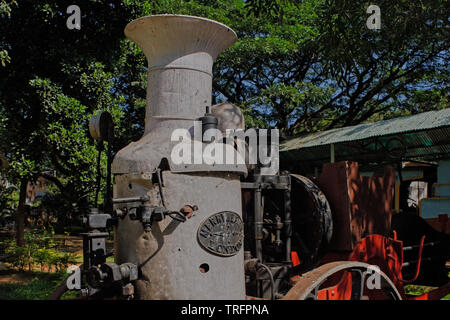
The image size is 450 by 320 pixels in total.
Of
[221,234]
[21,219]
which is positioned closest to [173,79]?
[221,234]

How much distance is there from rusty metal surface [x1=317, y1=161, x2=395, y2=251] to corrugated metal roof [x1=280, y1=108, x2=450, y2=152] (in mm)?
7049

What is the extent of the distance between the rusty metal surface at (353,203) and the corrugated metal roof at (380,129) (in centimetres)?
705

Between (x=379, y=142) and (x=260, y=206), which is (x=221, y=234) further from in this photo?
(x=379, y=142)

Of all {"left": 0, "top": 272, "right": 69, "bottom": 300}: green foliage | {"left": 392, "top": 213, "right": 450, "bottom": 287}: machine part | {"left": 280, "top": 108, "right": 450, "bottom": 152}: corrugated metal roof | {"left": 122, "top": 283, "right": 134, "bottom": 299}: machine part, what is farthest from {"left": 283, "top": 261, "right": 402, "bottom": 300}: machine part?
{"left": 280, "top": 108, "right": 450, "bottom": 152}: corrugated metal roof

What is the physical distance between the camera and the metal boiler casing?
10.4ft

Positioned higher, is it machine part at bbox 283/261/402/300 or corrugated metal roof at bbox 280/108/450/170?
corrugated metal roof at bbox 280/108/450/170

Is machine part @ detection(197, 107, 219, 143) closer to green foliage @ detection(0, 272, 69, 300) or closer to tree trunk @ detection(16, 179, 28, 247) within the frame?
green foliage @ detection(0, 272, 69, 300)

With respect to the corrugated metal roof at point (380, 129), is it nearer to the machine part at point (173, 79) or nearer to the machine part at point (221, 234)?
the machine part at point (173, 79)

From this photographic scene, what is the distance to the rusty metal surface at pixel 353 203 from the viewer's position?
4.36m

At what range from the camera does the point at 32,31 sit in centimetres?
903

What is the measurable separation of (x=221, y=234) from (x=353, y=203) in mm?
1798

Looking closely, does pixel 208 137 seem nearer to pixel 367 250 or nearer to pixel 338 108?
pixel 367 250

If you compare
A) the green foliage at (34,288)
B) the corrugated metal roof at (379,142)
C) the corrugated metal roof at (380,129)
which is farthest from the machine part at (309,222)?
the corrugated metal roof at (380,129)
